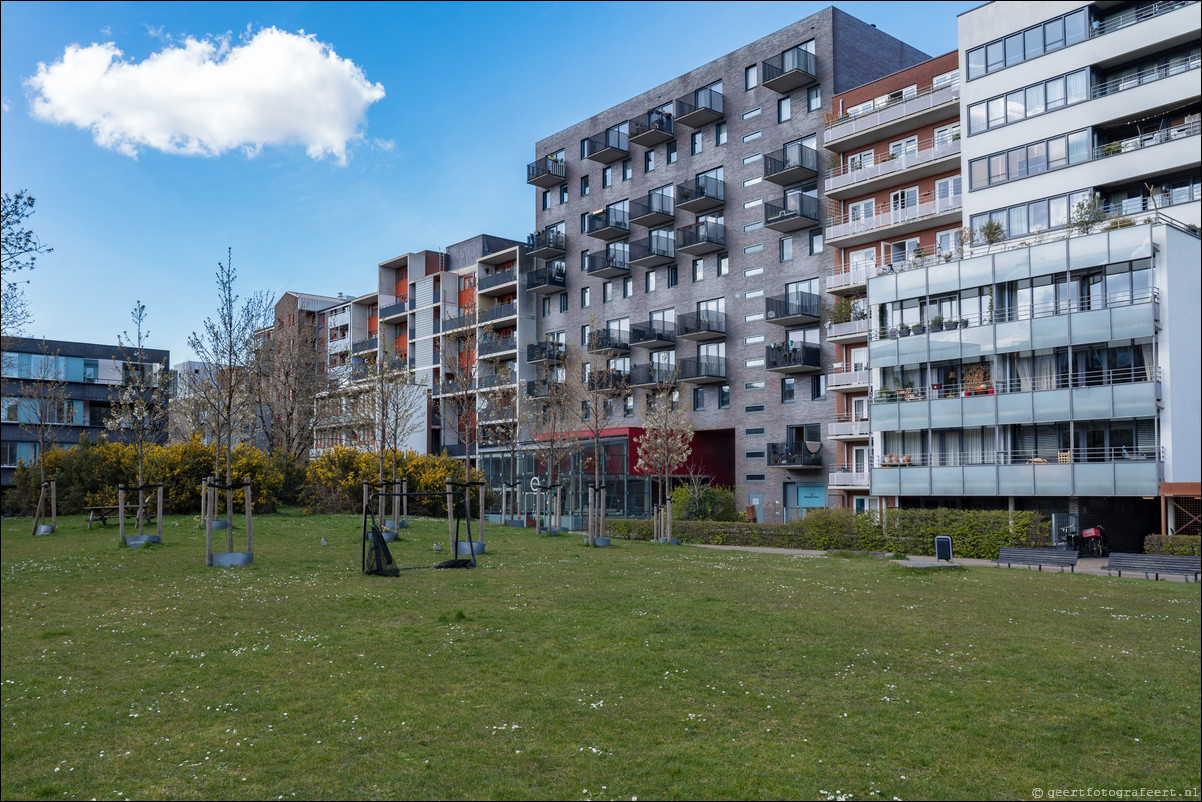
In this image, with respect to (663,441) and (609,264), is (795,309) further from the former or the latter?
(609,264)

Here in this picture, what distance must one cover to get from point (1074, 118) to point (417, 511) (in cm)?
3746

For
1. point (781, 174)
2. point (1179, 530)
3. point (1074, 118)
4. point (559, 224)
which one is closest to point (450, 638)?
point (1179, 530)

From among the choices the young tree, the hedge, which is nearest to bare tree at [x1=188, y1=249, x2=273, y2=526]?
the young tree

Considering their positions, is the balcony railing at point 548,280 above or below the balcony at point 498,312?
above

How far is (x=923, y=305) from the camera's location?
42.1 metres

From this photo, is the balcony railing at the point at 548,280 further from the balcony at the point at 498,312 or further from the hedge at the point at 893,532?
the hedge at the point at 893,532

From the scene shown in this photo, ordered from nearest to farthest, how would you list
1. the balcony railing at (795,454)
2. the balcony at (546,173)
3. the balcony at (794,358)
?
the balcony railing at (795,454), the balcony at (794,358), the balcony at (546,173)

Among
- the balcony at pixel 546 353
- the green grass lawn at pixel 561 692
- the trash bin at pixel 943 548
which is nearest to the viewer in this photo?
the green grass lawn at pixel 561 692

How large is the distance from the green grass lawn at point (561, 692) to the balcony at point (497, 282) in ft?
193

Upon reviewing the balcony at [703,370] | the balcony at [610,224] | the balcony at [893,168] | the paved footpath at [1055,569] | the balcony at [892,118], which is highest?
the balcony at [892,118]

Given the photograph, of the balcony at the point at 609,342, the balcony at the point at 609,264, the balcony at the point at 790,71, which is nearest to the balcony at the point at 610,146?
the balcony at the point at 609,264

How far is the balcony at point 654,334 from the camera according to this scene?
6081 cm

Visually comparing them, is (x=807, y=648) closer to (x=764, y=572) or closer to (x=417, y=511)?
(x=764, y=572)

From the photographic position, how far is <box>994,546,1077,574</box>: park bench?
2781 centimetres
